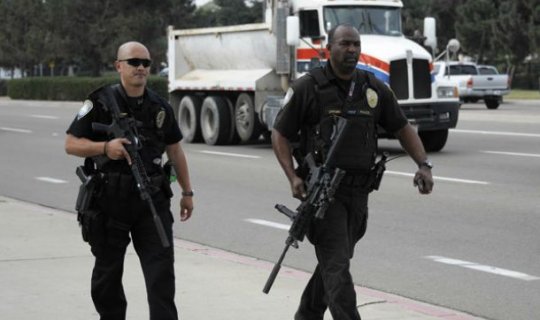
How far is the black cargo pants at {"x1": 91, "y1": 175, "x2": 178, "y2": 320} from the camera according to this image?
19.4ft

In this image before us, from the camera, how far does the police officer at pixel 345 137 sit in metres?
6.00

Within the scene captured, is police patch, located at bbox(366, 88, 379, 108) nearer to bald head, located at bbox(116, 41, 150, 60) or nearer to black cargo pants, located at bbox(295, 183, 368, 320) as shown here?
black cargo pants, located at bbox(295, 183, 368, 320)

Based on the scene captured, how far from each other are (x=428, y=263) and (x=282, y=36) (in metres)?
11.9

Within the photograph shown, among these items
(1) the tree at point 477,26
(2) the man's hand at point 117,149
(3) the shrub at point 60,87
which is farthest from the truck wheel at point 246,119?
(1) the tree at point 477,26

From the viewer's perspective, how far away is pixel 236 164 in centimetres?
1828

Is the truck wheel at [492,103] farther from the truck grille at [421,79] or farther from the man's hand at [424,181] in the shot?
the man's hand at [424,181]

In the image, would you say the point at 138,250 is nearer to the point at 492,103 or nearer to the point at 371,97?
the point at 371,97

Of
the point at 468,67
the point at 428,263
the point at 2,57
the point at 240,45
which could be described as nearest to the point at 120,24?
the point at 2,57

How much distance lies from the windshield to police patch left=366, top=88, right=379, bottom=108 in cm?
1463

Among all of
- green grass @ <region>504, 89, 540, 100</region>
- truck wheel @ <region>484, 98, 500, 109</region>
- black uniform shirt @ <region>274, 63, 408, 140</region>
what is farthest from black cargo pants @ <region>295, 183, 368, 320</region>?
green grass @ <region>504, 89, 540, 100</region>

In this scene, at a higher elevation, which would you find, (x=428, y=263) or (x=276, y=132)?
(x=276, y=132)

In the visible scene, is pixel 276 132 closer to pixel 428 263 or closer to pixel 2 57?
pixel 428 263

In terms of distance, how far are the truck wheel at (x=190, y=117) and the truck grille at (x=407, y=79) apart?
5.08 meters

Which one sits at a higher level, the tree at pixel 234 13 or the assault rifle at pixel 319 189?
the tree at pixel 234 13
